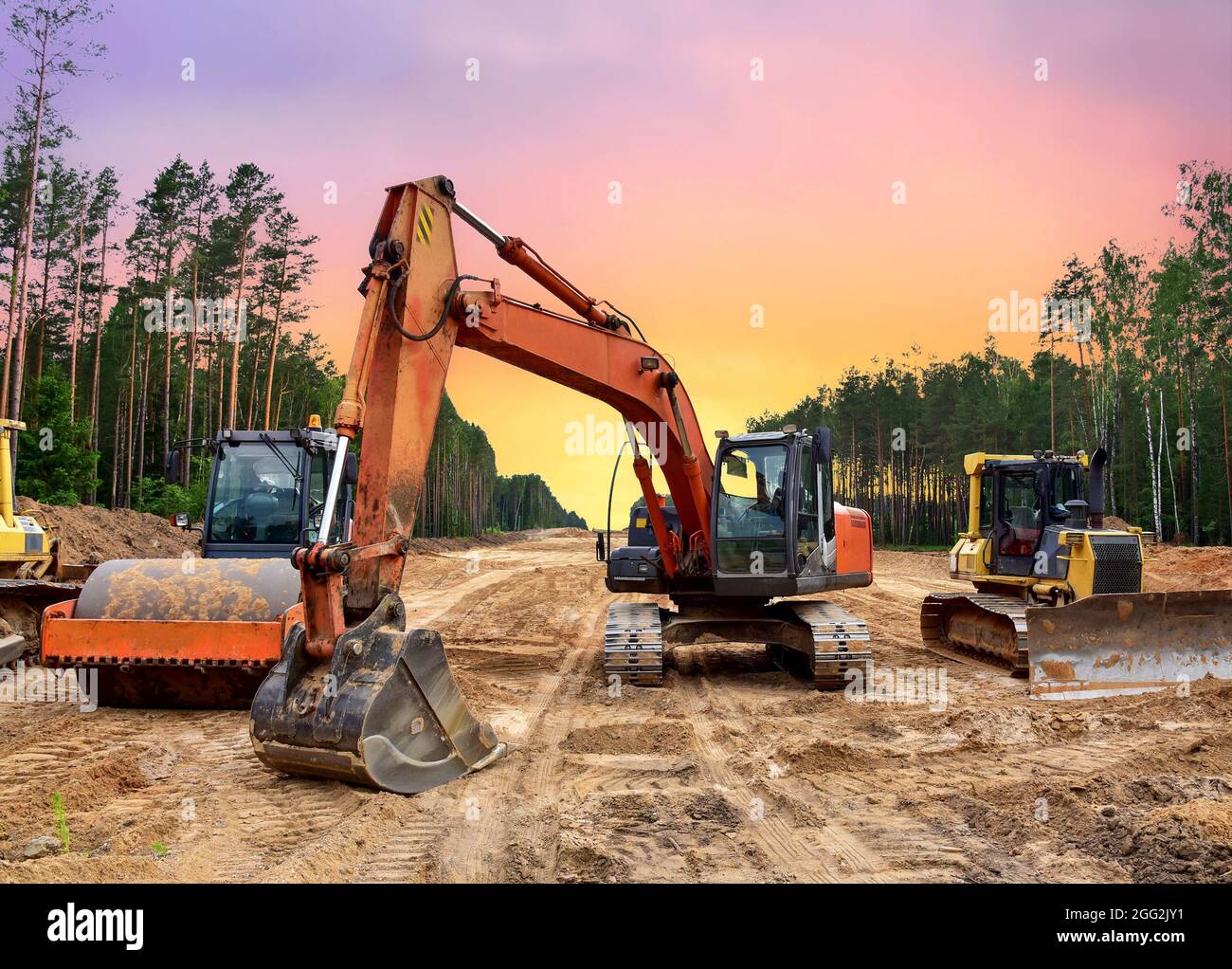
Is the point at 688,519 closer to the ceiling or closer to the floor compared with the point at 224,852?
closer to the ceiling

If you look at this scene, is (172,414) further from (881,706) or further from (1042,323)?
(881,706)

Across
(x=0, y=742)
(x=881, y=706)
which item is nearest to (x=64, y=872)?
(x=0, y=742)

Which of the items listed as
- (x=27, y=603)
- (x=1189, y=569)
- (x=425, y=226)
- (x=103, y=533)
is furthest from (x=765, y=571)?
(x=1189, y=569)

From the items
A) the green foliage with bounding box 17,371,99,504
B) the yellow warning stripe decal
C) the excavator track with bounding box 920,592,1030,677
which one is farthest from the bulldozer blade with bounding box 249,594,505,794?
the green foliage with bounding box 17,371,99,504

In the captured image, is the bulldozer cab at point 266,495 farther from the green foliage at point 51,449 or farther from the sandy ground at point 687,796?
the green foliage at point 51,449

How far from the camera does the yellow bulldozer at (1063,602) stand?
834cm

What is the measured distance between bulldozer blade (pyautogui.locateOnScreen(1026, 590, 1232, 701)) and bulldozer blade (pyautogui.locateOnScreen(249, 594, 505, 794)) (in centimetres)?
583

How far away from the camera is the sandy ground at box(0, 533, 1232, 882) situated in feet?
13.1

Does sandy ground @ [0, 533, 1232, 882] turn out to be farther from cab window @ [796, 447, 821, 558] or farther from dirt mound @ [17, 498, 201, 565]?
dirt mound @ [17, 498, 201, 565]

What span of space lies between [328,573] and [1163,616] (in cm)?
797

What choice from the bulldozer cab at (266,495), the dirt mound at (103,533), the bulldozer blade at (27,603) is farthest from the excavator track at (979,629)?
the dirt mound at (103,533)

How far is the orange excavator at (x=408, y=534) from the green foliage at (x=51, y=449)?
26.9 metres

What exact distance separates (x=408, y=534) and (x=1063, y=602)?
8219 mm

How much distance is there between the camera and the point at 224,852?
4.16 meters
